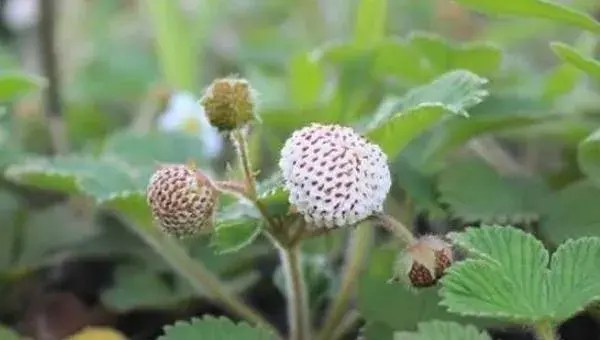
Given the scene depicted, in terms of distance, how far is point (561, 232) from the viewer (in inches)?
28.3

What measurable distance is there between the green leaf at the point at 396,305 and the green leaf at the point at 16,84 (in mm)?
276

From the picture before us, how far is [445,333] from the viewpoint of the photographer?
22.2 inches

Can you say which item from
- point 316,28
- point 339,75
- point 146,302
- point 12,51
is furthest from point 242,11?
point 146,302

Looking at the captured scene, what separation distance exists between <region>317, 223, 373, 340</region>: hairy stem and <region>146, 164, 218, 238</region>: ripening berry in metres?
0.18

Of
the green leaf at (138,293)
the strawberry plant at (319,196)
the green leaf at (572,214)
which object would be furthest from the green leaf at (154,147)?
the green leaf at (572,214)

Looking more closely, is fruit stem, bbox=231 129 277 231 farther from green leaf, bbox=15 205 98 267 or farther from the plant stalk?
green leaf, bbox=15 205 98 267

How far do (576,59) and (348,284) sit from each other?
0.22 metres

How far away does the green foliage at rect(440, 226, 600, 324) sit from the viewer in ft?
1.76

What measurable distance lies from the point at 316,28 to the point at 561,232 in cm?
86

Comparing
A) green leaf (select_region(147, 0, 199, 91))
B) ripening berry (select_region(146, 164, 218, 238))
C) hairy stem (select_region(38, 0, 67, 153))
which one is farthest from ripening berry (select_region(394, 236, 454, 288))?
green leaf (select_region(147, 0, 199, 91))

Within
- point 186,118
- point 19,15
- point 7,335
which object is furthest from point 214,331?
point 19,15

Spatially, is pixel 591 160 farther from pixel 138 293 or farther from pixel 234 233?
pixel 138 293

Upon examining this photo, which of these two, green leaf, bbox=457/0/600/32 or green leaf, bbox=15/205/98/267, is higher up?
green leaf, bbox=457/0/600/32

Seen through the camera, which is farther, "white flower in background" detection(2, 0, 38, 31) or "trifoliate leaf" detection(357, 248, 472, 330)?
"white flower in background" detection(2, 0, 38, 31)
